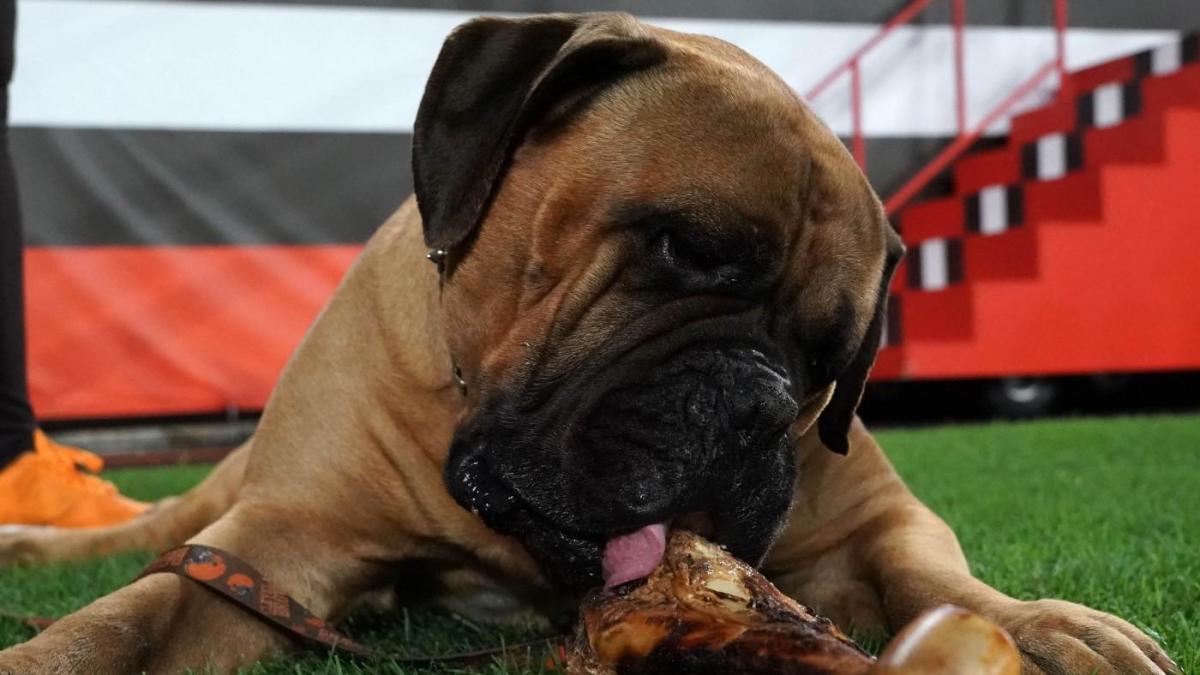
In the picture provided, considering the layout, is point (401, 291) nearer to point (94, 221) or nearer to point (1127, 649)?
point (1127, 649)

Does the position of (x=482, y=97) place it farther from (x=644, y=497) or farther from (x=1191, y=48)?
(x=1191, y=48)

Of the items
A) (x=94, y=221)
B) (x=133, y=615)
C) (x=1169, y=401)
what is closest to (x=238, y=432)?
(x=94, y=221)

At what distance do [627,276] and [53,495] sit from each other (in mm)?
1893

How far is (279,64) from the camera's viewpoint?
580cm

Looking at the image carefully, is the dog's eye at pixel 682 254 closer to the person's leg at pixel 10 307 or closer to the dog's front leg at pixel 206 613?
the dog's front leg at pixel 206 613

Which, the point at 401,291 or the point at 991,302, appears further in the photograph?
the point at 991,302

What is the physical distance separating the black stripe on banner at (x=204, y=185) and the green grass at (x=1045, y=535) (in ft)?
4.30

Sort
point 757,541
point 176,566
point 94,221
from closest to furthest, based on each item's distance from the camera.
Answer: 1. point 757,541
2. point 176,566
3. point 94,221

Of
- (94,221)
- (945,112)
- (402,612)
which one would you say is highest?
(402,612)

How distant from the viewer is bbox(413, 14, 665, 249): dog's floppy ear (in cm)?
157

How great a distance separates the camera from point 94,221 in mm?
5348

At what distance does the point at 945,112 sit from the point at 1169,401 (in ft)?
6.45

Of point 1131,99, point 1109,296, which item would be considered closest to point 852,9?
point 1131,99

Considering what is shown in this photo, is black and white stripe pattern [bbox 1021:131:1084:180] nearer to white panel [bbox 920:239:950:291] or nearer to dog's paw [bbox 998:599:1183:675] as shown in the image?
white panel [bbox 920:239:950:291]
